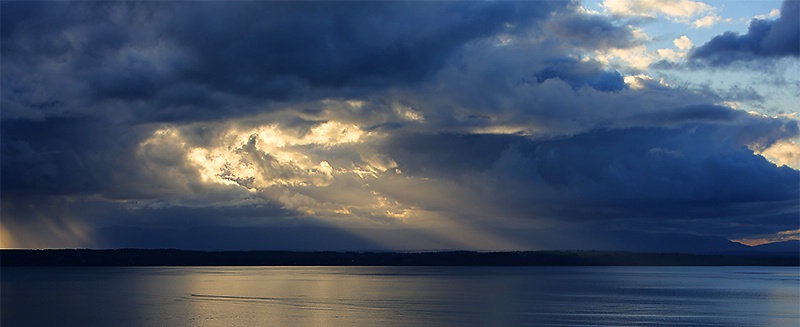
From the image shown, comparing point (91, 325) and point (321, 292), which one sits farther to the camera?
point (321, 292)

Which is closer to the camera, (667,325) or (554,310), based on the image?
(667,325)

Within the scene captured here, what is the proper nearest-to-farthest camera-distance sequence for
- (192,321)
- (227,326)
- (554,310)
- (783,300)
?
(227,326) → (192,321) → (554,310) → (783,300)

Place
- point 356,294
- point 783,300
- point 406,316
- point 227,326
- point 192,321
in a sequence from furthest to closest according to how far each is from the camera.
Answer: point 356,294 < point 783,300 < point 406,316 < point 192,321 < point 227,326

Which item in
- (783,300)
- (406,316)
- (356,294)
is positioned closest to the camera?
(406,316)

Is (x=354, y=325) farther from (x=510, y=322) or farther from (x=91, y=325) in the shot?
(x=91, y=325)

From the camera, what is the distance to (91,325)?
57.3 meters

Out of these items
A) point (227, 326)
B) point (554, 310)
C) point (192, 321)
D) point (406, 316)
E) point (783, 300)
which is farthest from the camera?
point (783, 300)

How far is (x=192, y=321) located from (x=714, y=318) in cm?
4172

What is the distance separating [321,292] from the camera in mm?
101188

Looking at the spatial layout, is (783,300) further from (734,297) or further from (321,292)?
(321,292)

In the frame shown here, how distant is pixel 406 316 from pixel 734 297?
174 ft

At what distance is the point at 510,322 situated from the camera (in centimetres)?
5956

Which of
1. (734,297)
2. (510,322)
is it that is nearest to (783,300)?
(734,297)

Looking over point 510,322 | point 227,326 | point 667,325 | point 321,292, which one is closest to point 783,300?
point 667,325
